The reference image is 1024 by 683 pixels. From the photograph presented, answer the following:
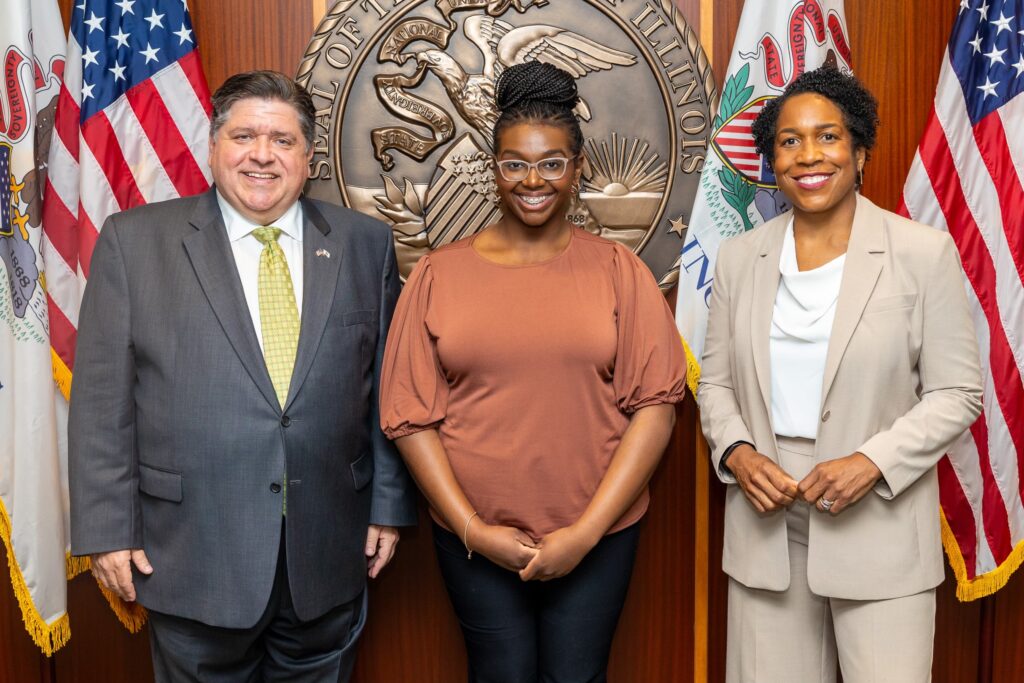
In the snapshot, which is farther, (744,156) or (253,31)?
(253,31)

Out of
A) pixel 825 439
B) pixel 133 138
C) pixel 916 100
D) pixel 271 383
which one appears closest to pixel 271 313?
pixel 271 383

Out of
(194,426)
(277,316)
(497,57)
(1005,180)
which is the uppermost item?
(497,57)

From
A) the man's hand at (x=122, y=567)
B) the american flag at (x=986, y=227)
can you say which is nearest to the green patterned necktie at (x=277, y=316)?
the man's hand at (x=122, y=567)

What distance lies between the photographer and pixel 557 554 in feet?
5.87

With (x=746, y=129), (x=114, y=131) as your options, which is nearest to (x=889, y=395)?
(x=746, y=129)

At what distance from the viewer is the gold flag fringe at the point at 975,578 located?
2279 mm

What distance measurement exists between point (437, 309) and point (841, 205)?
0.90 m

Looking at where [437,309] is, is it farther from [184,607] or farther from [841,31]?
[841,31]

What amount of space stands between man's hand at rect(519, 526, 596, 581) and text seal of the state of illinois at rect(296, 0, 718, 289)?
0.92m

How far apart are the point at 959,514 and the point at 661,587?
2.81ft

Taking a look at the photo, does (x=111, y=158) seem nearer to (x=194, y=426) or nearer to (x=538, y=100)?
(x=194, y=426)

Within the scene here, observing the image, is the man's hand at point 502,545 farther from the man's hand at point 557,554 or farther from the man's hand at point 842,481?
the man's hand at point 842,481

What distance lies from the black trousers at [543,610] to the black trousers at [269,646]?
0.30m

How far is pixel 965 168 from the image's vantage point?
7.41 feet
